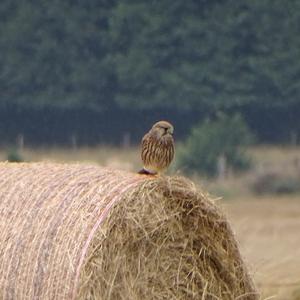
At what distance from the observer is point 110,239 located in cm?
995

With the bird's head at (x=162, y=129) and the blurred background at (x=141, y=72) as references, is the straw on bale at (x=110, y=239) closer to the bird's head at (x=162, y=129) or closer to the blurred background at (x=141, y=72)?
the bird's head at (x=162, y=129)

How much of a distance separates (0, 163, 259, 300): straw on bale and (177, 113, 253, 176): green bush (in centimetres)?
1845

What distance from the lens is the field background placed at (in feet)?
49.5

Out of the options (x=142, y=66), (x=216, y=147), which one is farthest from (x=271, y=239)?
(x=142, y=66)

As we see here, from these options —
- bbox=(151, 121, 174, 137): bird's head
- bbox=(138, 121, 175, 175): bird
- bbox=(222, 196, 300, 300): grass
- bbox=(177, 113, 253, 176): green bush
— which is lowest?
bbox=(222, 196, 300, 300): grass

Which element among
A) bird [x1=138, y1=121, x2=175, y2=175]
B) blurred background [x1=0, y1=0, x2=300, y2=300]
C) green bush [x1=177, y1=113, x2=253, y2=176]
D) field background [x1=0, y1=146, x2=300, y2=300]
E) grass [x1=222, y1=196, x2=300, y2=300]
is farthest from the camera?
blurred background [x1=0, y1=0, x2=300, y2=300]

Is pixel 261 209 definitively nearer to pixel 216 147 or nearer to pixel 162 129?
pixel 216 147

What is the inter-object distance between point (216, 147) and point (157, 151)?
2232 centimetres

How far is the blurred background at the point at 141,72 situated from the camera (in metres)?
38.9

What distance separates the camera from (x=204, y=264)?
11.0 m

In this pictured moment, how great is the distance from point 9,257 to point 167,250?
135cm

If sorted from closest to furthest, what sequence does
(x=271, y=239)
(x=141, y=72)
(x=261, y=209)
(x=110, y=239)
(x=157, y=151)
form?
1. (x=110, y=239)
2. (x=157, y=151)
3. (x=271, y=239)
4. (x=261, y=209)
5. (x=141, y=72)

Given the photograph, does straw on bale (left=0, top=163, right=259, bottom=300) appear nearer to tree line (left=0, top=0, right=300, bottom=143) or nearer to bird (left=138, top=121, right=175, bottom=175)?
bird (left=138, top=121, right=175, bottom=175)

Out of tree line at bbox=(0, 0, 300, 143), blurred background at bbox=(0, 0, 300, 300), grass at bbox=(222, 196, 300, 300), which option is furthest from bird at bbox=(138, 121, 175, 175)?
tree line at bbox=(0, 0, 300, 143)
